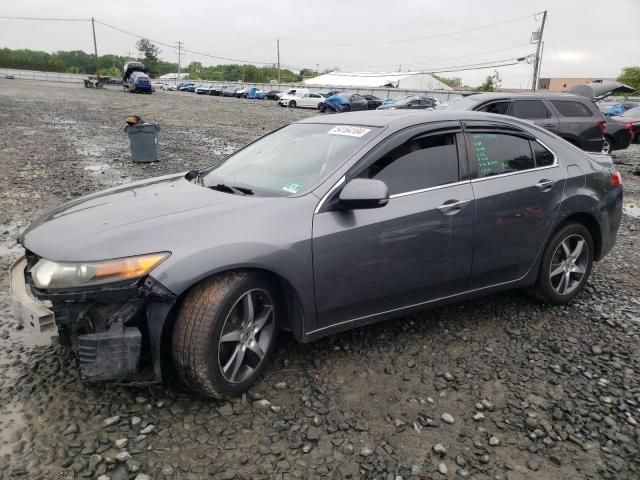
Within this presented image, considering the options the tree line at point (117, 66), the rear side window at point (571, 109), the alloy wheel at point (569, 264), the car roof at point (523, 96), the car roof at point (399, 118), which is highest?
the tree line at point (117, 66)

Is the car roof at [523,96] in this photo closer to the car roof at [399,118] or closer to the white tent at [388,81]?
the car roof at [399,118]

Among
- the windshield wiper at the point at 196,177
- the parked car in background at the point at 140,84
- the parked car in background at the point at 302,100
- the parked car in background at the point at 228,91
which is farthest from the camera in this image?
the parked car in background at the point at 228,91

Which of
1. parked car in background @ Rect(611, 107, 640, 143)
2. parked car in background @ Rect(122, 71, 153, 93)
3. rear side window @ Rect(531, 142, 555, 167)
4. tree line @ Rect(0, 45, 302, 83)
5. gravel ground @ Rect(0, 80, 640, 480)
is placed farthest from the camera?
tree line @ Rect(0, 45, 302, 83)

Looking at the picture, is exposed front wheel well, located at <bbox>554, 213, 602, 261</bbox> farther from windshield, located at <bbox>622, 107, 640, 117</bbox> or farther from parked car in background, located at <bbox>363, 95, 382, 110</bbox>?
parked car in background, located at <bbox>363, 95, 382, 110</bbox>

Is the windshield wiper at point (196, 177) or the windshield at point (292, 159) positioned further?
the windshield wiper at point (196, 177)

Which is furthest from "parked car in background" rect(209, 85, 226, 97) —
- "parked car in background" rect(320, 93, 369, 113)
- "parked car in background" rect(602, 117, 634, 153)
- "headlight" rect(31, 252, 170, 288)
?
"headlight" rect(31, 252, 170, 288)

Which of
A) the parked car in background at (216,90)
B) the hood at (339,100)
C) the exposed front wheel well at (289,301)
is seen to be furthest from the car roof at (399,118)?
the parked car in background at (216,90)

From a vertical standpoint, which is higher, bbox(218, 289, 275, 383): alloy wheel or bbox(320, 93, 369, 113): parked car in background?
bbox(320, 93, 369, 113): parked car in background

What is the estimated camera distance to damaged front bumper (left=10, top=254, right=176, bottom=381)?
2398 mm

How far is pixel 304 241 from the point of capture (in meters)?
2.76

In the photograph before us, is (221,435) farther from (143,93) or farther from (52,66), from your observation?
(52,66)

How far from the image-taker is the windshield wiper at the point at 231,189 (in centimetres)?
312

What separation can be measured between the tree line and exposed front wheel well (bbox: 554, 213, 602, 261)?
108 meters

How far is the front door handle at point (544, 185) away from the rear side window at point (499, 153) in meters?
0.15
